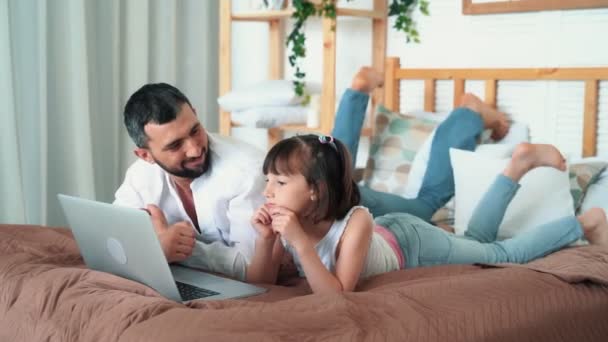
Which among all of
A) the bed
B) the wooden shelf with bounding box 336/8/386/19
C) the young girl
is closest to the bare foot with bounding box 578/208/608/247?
the young girl

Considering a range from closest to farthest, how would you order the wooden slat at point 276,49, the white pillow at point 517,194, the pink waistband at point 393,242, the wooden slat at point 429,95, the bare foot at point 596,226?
the pink waistband at point 393,242 < the bare foot at point 596,226 < the white pillow at point 517,194 < the wooden slat at point 429,95 < the wooden slat at point 276,49

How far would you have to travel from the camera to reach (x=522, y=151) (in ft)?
7.58

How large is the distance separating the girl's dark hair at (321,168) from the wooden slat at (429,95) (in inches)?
58.2

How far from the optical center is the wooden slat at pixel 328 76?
3.22 metres

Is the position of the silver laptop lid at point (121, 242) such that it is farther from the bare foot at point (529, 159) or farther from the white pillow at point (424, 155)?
the white pillow at point (424, 155)

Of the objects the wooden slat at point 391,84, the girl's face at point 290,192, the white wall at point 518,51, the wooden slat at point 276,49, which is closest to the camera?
the girl's face at point 290,192

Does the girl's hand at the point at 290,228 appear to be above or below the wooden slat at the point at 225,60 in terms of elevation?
below

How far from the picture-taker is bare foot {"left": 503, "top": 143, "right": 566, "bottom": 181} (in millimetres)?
2312

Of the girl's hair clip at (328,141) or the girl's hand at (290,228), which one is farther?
the girl's hair clip at (328,141)

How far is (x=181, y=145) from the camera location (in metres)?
2.02

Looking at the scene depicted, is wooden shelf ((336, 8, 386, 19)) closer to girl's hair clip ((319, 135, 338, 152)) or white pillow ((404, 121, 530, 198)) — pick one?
white pillow ((404, 121, 530, 198))

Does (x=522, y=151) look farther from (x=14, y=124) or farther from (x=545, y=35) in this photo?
(x=14, y=124)

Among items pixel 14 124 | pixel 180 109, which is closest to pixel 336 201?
pixel 180 109

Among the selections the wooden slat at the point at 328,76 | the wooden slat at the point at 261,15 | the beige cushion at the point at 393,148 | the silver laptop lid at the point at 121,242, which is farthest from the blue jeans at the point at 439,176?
the silver laptop lid at the point at 121,242
